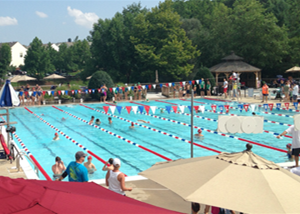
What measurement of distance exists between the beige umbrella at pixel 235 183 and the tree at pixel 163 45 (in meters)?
32.0

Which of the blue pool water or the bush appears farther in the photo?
the bush

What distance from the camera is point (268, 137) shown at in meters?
14.9

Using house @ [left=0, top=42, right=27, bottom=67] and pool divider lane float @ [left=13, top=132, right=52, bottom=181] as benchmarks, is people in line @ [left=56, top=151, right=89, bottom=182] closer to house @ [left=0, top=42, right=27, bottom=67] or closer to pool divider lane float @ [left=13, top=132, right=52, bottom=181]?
pool divider lane float @ [left=13, top=132, right=52, bottom=181]

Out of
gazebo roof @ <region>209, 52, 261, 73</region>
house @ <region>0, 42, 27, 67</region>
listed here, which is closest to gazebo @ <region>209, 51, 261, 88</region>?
gazebo roof @ <region>209, 52, 261, 73</region>

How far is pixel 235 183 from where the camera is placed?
4359mm

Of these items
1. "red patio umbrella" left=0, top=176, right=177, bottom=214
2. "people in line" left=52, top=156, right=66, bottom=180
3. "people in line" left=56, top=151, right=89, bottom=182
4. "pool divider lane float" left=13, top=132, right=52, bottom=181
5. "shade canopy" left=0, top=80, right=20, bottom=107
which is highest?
"shade canopy" left=0, top=80, right=20, bottom=107

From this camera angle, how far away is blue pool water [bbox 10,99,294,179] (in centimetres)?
1232

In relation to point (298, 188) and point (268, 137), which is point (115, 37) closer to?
point (268, 137)

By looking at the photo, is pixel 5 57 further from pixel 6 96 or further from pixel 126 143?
pixel 6 96

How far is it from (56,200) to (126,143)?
37.1 ft

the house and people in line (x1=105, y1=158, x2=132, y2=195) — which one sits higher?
the house

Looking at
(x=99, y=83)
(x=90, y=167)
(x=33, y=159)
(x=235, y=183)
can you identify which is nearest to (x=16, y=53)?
(x=99, y=83)

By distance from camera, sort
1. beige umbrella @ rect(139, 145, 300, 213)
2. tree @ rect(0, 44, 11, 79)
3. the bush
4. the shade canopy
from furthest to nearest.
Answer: tree @ rect(0, 44, 11, 79)
the bush
the shade canopy
beige umbrella @ rect(139, 145, 300, 213)

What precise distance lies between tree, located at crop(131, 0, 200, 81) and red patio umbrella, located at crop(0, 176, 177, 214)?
33.4 metres
